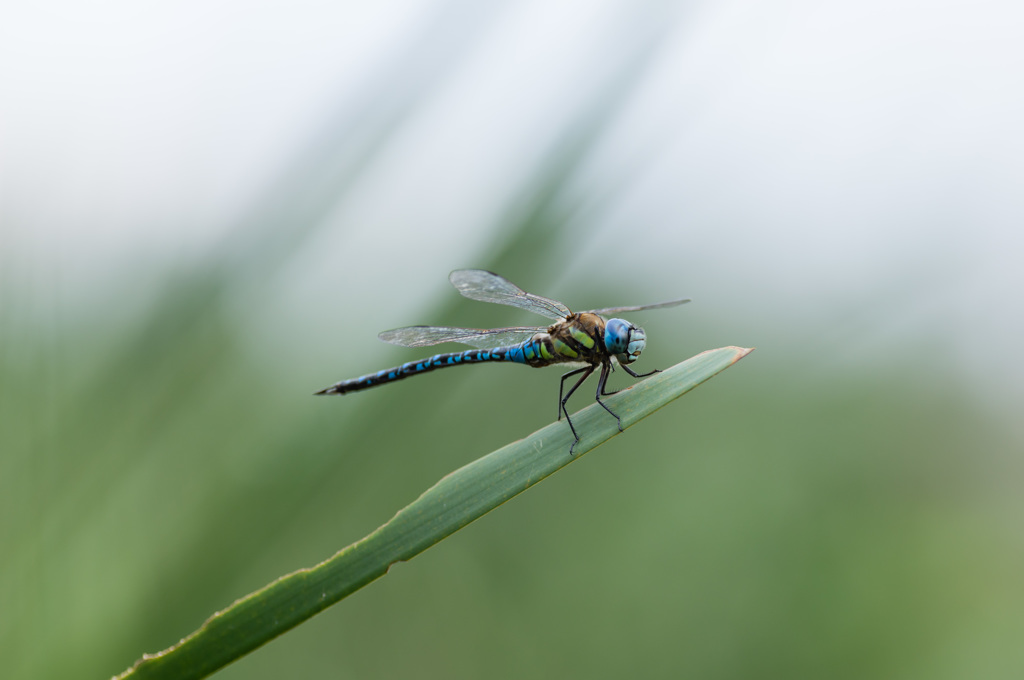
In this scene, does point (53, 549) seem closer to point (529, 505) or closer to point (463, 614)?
point (463, 614)

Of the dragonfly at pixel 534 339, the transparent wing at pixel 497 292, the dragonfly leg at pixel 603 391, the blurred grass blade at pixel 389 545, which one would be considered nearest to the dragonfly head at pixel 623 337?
the dragonfly at pixel 534 339

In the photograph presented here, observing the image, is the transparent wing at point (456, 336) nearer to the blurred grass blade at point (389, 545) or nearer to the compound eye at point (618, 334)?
the compound eye at point (618, 334)

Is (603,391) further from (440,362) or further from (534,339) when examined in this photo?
(440,362)

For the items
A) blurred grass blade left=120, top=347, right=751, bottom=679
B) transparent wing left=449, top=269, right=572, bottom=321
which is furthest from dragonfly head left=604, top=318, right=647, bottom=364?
blurred grass blade left=120, top=347, right=751, bottom=679

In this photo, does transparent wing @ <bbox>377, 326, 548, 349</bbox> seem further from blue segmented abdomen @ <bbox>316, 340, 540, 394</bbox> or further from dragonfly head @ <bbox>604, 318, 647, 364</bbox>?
dragonfly head @ <bbox>604, 318, 647, 364</bbox>

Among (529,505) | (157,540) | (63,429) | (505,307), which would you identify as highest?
(63,429)

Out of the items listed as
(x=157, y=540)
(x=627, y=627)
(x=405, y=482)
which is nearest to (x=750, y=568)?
(x=627, y=627)

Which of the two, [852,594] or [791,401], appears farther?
[791,401]
